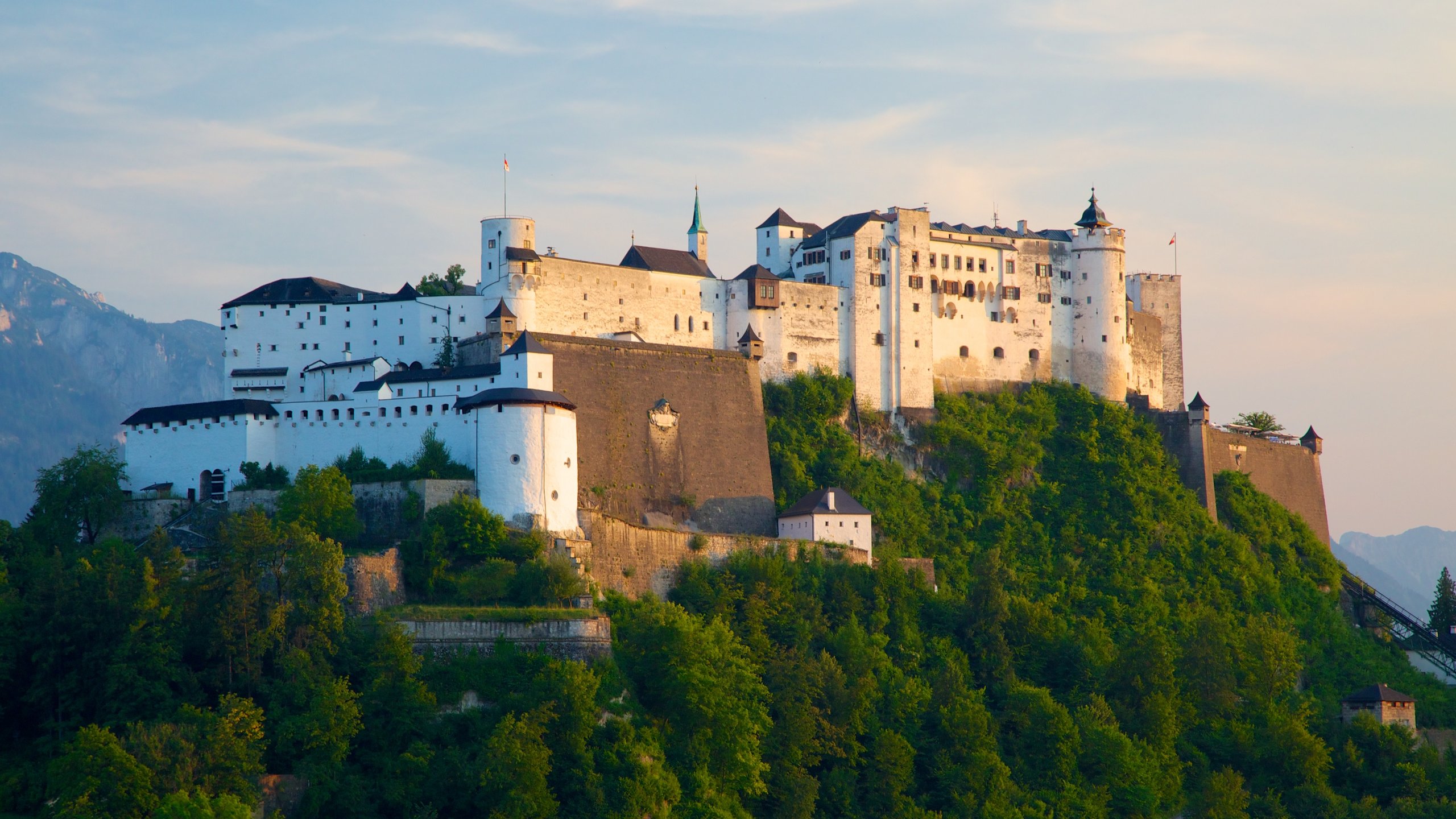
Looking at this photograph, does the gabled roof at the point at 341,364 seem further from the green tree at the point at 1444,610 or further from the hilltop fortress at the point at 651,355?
the green tree at the point at 1444,610

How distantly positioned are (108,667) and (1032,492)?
126ft

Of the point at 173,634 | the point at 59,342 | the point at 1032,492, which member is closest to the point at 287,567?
the point at 173,634

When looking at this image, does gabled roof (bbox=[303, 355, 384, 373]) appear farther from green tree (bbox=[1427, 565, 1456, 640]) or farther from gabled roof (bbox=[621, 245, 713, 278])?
green tree (bbox=[1427, 565, 1456, 640])

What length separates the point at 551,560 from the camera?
52844 mm

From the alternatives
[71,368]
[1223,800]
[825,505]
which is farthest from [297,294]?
[71,368]

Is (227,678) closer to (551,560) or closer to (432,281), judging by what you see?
(551,560)

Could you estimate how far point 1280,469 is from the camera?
8269cm

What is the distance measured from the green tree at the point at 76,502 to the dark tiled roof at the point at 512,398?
10.4 meters

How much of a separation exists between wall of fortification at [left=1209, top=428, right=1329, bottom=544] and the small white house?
21869mm

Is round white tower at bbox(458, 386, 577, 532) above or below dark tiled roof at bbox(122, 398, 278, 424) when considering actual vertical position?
below

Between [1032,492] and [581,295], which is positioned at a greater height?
[581,295]

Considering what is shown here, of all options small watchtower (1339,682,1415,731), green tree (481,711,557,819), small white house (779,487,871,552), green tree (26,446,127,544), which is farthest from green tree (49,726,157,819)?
small watchtower (1339,682,1415,731)

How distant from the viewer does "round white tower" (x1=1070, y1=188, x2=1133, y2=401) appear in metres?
77.4

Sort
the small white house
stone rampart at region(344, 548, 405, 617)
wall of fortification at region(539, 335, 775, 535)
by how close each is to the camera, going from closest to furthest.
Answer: stone rampart at region(344, 548, 405, 617) < wall of fortification at region(539, 335, 775, 535) < the small white house
